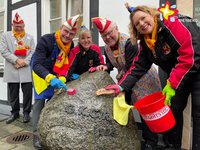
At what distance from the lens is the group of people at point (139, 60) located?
2088 millimetres

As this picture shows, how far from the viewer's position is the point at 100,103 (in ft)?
7.85

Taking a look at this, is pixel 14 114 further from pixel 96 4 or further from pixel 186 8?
pixel 186 8

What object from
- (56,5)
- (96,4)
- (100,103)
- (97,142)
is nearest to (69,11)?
(56,5)

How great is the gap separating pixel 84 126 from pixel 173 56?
1.03 meters

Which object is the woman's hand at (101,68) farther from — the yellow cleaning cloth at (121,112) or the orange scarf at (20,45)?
the orange scarf at (20,45)

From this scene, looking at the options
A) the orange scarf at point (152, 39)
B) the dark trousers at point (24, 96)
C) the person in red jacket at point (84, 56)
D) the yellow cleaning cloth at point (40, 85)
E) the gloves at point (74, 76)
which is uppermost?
the orange scarf at point (152, 39)

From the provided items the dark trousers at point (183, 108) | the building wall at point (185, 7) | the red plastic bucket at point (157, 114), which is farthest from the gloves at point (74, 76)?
the building wall at point (185, 7)

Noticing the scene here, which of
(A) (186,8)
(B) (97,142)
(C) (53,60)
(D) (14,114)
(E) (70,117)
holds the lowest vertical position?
(D) (14,114)

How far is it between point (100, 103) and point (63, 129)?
1.39ft

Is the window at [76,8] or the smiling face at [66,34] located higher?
the window at [76,8]

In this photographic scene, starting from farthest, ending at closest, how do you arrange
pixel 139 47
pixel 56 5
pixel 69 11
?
pixel 56 5 → pixel 69 11 → pixel 139 47

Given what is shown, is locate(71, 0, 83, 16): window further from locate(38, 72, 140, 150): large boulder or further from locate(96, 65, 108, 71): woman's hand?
locate(38, 72, 140, 150): large boulder

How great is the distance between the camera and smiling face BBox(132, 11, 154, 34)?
2197 millimetres

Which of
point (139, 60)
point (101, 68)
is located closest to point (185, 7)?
point (139, 60)
